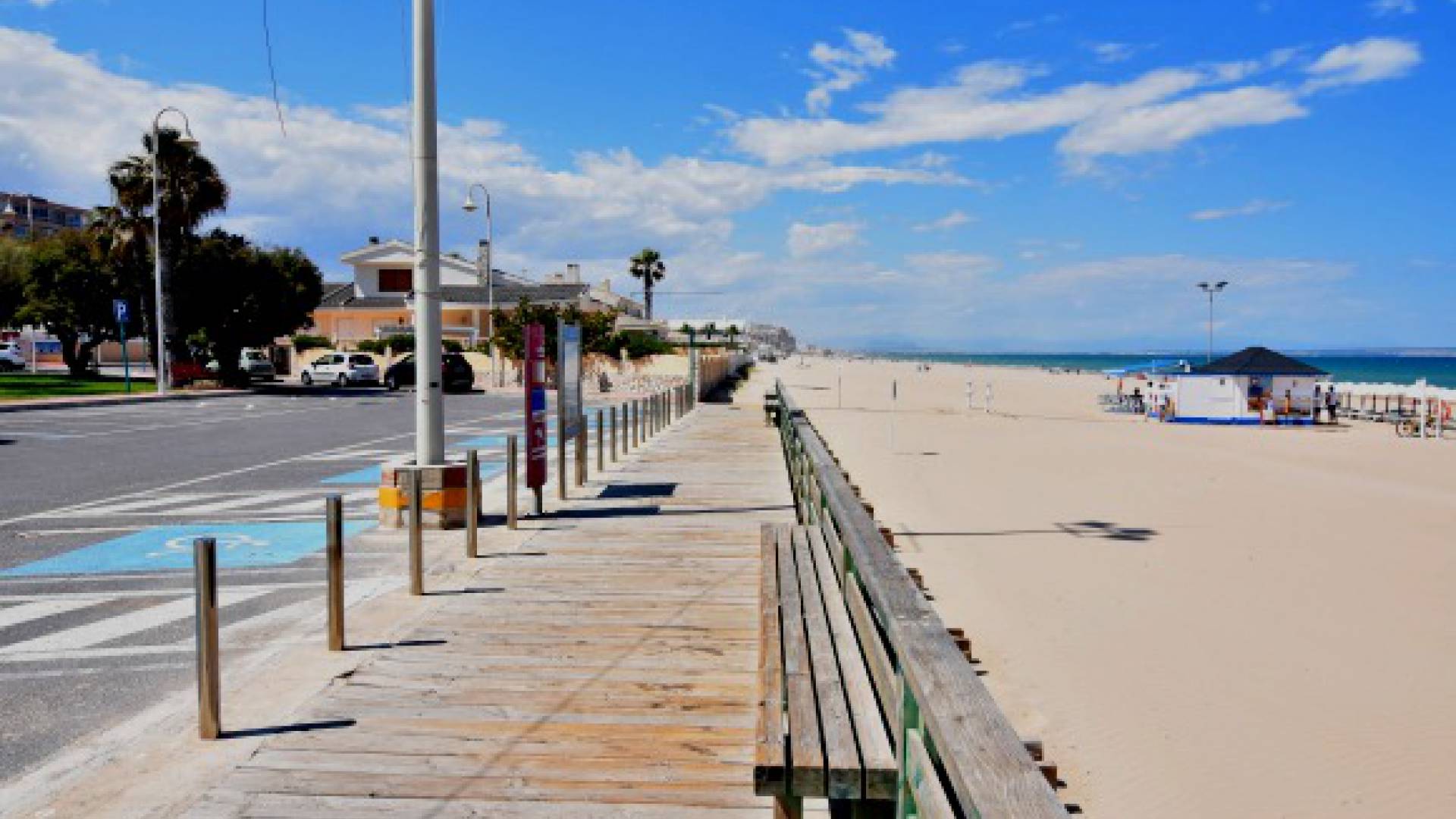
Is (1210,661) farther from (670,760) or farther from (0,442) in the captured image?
(0,442)

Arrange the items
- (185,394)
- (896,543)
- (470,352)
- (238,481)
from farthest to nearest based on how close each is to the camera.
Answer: (470,352) < (185,394) < (238,481) < (896,543)

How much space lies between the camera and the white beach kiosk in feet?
113

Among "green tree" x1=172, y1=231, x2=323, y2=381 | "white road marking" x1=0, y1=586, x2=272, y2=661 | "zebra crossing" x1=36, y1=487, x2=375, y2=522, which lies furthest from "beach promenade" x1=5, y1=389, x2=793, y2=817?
"green tree" x1=172, y1=231, x2=323, y2=381

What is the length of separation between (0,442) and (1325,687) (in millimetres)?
21966

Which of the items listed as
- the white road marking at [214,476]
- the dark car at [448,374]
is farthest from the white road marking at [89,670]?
the dark car at [448,374]

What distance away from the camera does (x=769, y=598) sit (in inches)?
192

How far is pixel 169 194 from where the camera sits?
3712 cm

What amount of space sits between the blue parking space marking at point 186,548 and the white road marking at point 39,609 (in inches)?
39.5

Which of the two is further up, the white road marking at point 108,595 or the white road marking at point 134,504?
the white road marking at point 134,504

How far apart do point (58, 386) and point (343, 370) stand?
1051cm

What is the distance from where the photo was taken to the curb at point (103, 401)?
28438 millimetres

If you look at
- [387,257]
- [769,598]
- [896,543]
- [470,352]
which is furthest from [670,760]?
[387,257]

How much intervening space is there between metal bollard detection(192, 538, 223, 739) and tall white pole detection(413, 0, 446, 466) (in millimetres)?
4852

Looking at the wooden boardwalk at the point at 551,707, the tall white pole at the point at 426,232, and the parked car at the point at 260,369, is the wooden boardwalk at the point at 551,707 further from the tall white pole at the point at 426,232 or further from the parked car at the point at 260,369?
the parked car at the point at 260,369
